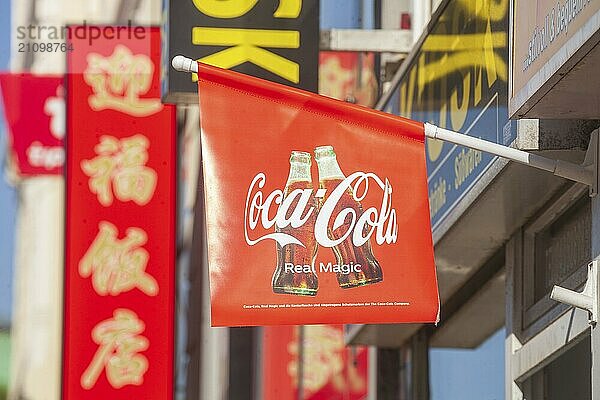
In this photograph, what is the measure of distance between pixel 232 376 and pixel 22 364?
8.85 feet

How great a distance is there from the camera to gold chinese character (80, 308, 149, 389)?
1365 cm

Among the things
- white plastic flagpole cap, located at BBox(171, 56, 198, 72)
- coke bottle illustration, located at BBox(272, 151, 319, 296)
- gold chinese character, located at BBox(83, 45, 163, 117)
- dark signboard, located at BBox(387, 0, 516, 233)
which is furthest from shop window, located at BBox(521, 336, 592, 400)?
gold chinese character, located at BBox(83, 45, 163, 117)

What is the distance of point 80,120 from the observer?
14.2 meters

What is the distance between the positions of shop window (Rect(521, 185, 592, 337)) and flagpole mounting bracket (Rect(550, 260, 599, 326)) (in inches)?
33.5

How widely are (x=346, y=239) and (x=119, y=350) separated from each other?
7.50 m

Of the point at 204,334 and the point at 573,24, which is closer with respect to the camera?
the point at 573,24

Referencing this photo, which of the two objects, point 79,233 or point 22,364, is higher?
point 79,233

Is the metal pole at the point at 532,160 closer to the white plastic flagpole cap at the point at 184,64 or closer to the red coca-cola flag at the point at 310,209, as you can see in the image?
the red coca-cola flag at the point at 310,209

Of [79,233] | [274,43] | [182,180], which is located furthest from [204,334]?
[274,43]

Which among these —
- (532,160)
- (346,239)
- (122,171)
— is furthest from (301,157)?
(122,171)

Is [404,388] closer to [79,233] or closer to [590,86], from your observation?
[79,233]

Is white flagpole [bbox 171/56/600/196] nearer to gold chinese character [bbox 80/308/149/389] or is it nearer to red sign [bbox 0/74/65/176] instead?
gold chinese character [bbox 80/308/149/389]

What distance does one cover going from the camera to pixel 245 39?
10703 millimetres

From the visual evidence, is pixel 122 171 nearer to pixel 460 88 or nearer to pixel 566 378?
pixel 460 88
